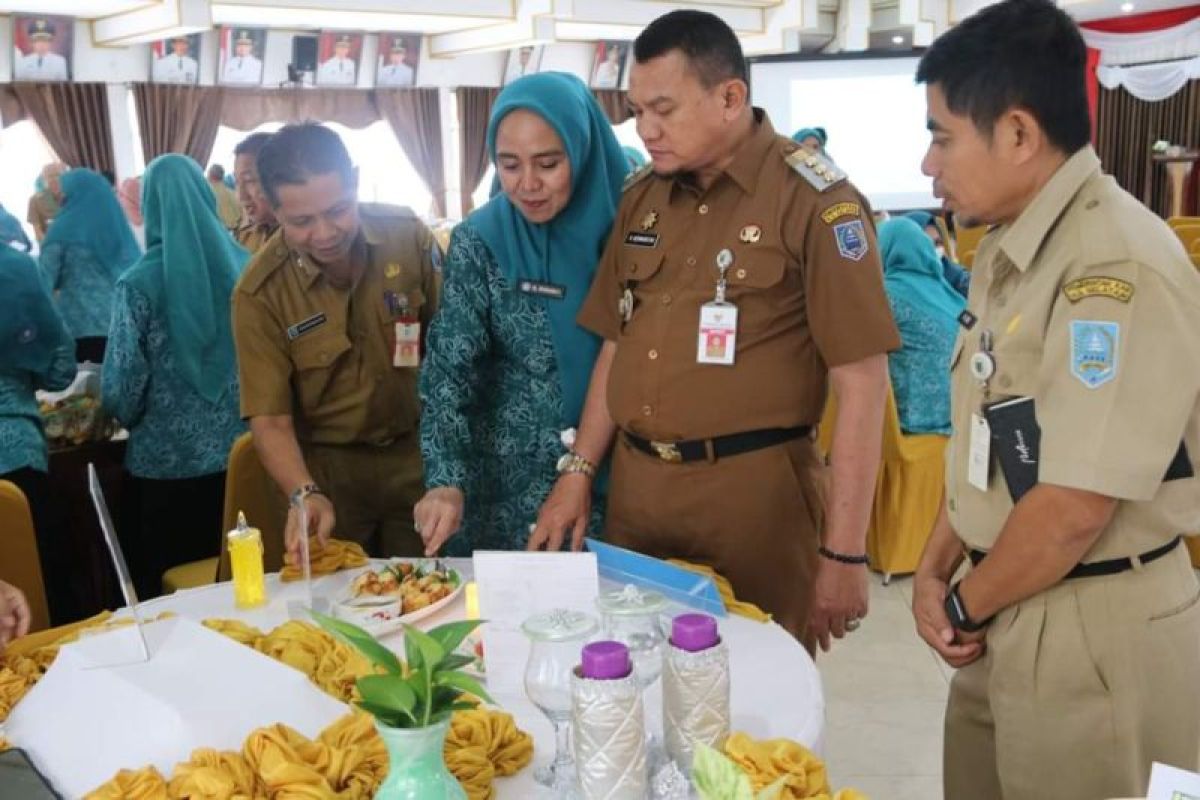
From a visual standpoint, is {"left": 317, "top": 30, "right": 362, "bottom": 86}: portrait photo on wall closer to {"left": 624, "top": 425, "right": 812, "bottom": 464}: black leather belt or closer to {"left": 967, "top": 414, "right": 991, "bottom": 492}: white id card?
{"left": 624, "top": 425, "right": 812, "bottom": 464}: black leather belt

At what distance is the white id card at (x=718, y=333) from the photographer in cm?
177

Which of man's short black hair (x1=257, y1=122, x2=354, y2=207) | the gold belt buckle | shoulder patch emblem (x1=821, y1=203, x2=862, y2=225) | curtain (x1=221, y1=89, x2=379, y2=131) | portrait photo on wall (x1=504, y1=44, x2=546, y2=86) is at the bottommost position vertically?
the gold belt buckle

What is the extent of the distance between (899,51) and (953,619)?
466 inches

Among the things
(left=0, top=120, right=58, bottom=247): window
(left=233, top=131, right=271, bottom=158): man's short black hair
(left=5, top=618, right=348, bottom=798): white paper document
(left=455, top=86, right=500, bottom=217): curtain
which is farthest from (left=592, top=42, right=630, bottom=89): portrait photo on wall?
(left=5, top=618, right=348, bottom=798): white paper document

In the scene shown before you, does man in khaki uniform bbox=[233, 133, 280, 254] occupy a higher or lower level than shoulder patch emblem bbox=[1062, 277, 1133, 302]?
higher

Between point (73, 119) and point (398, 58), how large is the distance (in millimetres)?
3375

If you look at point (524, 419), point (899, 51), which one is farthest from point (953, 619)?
point (899, 51)

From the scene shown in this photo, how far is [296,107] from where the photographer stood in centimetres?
1116

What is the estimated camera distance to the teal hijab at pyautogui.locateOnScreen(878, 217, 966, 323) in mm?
3820

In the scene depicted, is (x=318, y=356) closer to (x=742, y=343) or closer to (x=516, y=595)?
(x=742, y=343)

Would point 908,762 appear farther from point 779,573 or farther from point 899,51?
point 899,51

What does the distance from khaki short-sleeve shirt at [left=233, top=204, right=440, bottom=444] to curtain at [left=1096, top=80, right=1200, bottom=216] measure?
13.3 metres

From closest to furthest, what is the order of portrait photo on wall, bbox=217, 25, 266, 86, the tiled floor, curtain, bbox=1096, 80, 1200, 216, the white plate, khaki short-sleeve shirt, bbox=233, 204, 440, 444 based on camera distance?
1. the white plate
2. khaki short-sleeve shirt, bbox=233, 204, 440, 444
3. the tiled floor
4. portrait photo on wall, bbox=217, 25, 266, 86
5. curtain, bbox=1096, 80, 1200, 216

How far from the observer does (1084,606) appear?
1.36 m
